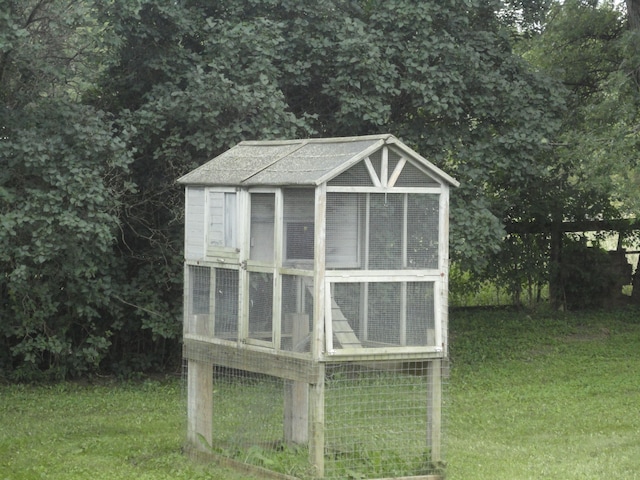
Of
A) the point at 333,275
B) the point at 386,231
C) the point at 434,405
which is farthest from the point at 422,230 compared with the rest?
the point at 434,405

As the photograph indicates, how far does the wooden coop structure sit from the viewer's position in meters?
7.87

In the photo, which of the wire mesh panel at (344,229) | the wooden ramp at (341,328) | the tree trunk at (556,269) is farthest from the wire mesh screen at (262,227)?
the tree trunk at (556,269)

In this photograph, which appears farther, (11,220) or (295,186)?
(11,220)

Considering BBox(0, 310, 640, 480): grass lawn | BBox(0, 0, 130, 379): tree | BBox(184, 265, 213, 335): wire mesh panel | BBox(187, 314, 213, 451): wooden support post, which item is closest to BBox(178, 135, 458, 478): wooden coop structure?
BBox(184, 265, 213, 335): wire mesh panel

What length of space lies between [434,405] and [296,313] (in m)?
1.36

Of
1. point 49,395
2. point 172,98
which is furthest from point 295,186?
point 49,395

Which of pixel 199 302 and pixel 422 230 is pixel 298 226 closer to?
pixel 422 230

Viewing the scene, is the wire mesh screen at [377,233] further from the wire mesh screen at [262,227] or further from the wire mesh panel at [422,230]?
the wire mesh screen at [262,227]

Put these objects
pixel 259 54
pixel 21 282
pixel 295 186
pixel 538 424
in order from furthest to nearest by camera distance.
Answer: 1. pixel 259 54
2. pixel 21 282
3. pixel 538 424
4. pixel 295 186

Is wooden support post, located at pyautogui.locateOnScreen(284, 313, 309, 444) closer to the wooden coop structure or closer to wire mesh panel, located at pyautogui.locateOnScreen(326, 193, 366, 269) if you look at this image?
the wooden coop structure

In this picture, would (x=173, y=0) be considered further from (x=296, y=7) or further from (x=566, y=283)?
(x=566, y=283)

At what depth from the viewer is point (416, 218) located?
821 cm

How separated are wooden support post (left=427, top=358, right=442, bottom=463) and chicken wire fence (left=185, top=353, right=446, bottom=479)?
0.04 ft

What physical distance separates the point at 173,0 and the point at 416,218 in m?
6.06
